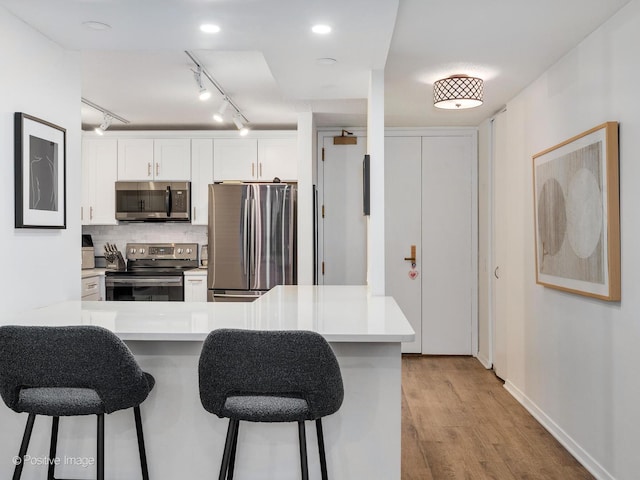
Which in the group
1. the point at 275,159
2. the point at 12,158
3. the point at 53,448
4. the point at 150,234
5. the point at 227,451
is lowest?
the point at 53,448

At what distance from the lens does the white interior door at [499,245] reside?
4.58 metres

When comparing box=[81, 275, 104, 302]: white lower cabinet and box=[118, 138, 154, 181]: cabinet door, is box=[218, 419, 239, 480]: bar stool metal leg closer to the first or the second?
box=[81, 275, 104, 302]: white lower cabinet

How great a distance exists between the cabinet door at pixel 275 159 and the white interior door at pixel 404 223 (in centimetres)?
99

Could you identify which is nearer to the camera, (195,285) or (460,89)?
(460,89)

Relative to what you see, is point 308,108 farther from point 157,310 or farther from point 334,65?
point 157,310

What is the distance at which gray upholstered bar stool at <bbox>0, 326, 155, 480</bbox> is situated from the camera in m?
1.74

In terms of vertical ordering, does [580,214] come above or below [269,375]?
above

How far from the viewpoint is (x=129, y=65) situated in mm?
3594

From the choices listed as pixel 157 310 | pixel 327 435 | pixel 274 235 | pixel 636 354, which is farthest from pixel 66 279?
pixel 636 354

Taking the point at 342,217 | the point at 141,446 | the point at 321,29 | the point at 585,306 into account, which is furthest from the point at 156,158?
the point at 585,306

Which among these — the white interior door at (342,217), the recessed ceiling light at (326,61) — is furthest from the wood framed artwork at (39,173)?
the white interior door at (342,217)

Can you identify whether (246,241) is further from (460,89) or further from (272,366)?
(272,366)

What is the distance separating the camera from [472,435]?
3402mm

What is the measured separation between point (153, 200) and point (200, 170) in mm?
551
